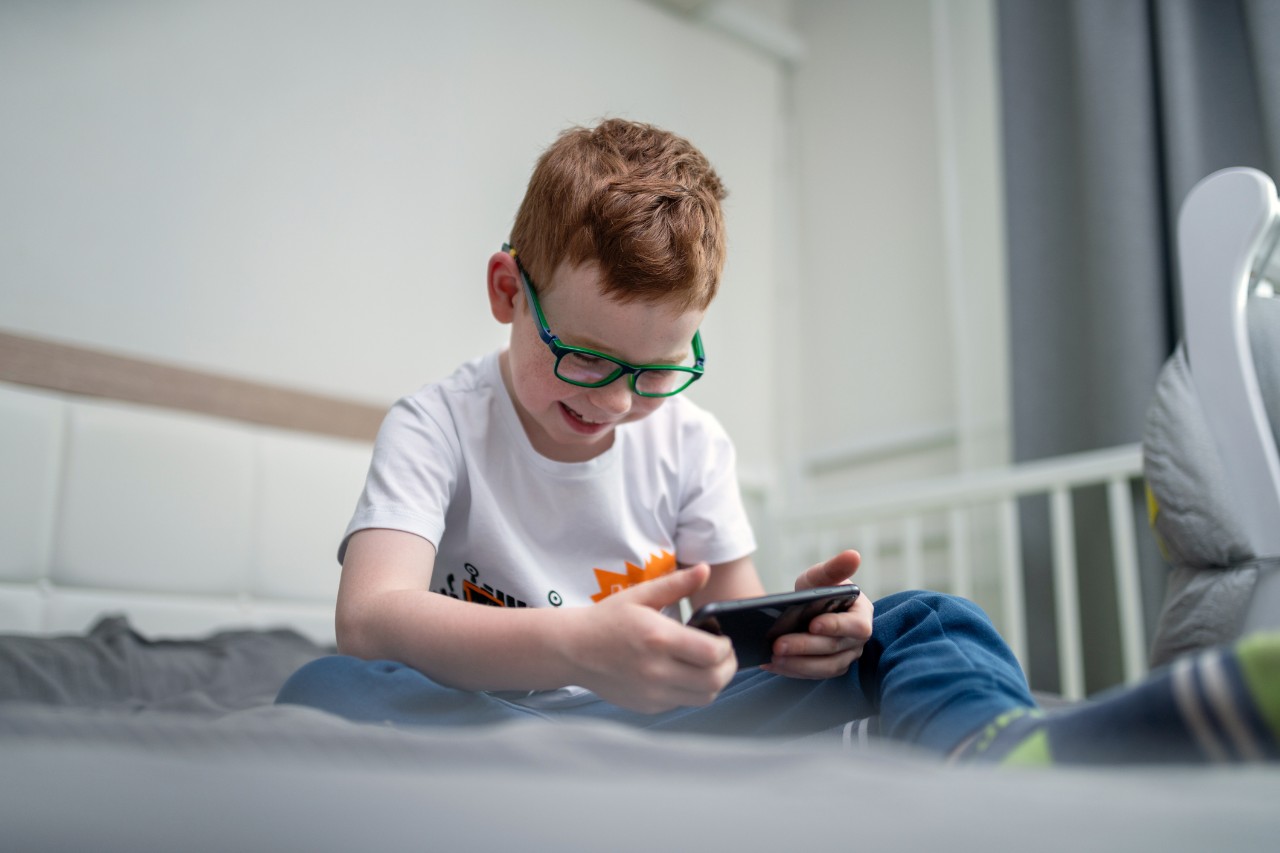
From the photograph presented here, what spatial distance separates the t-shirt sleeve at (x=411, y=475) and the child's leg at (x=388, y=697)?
0.52 feet

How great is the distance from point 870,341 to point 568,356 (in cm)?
169

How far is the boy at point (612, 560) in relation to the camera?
0.50 metres

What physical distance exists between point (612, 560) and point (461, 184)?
1.35 m

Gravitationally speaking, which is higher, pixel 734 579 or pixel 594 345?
pixel 594 345

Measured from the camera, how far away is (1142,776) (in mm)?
297

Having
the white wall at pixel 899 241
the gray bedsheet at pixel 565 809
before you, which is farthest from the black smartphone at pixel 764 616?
A: the white wall at pixel 899 241

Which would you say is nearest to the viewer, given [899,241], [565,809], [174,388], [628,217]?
[565,809]

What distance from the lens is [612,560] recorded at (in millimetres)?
947

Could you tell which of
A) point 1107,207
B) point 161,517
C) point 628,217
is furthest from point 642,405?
point 1107,207

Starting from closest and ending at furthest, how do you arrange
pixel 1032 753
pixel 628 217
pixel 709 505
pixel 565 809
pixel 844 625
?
pixel 565 809 → pixel 1032 753 → pixel 844 625 → pixel 628 217 → pixel 709 505

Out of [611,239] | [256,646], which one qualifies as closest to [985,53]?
[611,239]

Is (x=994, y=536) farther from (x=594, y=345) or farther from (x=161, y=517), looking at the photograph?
(x=161, y=517)

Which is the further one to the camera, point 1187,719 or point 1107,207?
point 1107,207

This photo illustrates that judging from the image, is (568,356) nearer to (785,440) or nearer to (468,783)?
(468,783)
